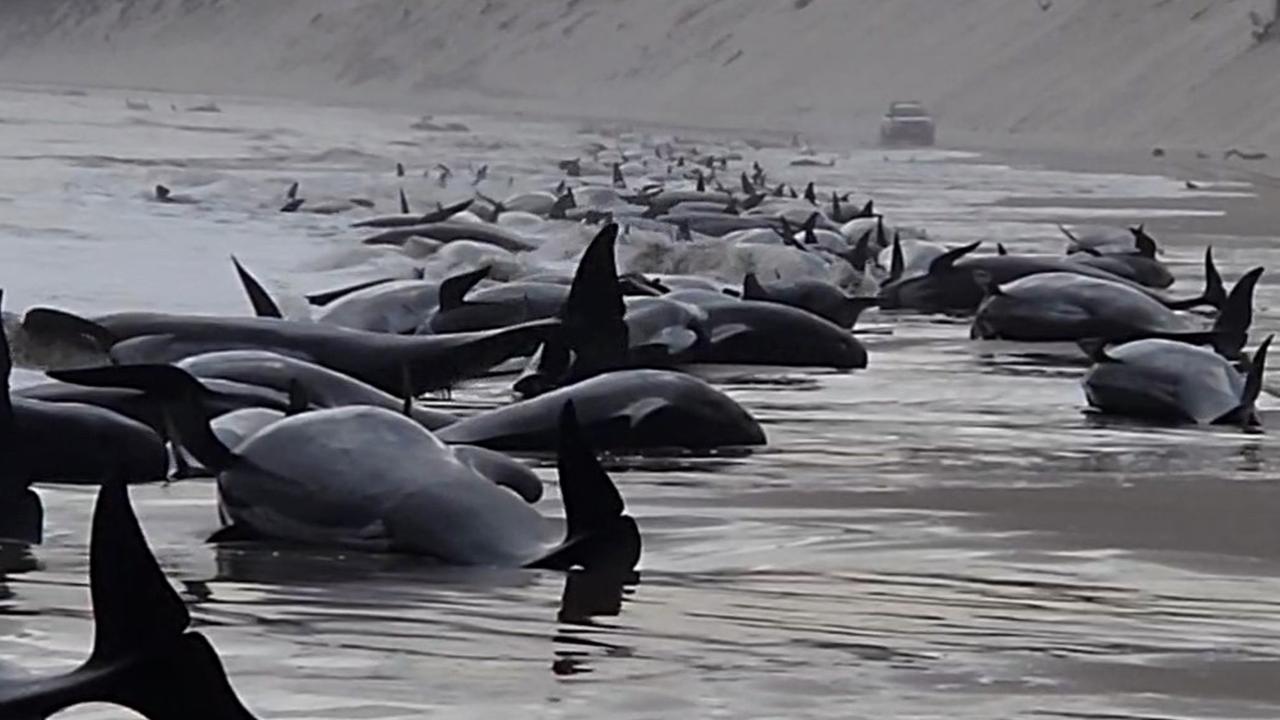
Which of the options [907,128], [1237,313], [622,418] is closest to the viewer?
[622,418]

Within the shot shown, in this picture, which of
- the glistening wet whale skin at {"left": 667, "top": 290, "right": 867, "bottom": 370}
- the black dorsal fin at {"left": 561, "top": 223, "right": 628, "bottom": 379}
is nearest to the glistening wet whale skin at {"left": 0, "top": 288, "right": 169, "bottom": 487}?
the black dorsal fin at {"left": 561, "top": 223, "right": 628, "bottom": 379}

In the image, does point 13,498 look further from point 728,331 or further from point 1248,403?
point 728,331

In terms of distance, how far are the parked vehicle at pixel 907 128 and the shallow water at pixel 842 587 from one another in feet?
111

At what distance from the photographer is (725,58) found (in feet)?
228

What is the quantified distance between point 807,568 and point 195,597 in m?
1.01

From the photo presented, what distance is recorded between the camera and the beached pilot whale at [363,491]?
14.2 feet

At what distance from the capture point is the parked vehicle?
42.8 meters

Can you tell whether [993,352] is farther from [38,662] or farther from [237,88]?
[237,88]

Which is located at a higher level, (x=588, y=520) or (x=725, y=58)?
(x=725, y=58)

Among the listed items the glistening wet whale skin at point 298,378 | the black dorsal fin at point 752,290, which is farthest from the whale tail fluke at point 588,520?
the black dorsal fin at point 752,290

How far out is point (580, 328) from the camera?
650cm

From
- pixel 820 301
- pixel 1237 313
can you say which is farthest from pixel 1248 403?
pixel 820 301

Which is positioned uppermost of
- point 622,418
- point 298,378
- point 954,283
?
point 298,378

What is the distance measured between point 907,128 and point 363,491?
39194 millimetres
